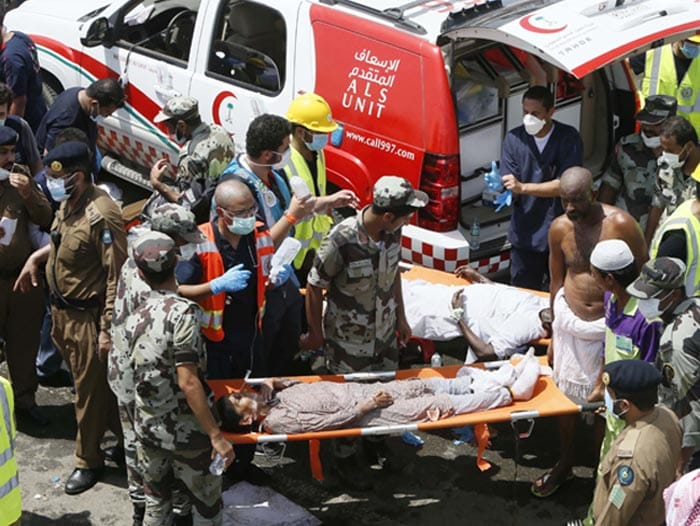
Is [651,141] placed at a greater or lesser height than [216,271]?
lesser

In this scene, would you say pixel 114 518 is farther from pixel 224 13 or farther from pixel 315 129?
pixel 224 13

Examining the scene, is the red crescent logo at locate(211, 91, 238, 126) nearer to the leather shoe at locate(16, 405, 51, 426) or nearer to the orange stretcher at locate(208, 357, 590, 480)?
the leather shoe at locate(16, 405, 51, 426)

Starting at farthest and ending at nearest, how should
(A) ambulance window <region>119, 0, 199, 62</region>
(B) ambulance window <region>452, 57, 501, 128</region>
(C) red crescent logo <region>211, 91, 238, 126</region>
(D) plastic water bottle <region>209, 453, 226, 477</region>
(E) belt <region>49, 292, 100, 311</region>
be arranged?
(A) ambulance window <region>119, 0, 199, 62</region>
(C) red crescent logo <region>211, 91, 238, 126</region>
(B) ambulance window <region>452, 57, 501, 128</region>
(E) belt <region>49, 292, 100, 311</region>
(D) plastic water bottle <region>209, 453, 226, 477</region>

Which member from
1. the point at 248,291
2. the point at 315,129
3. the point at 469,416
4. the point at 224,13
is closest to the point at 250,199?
the point at 248,291

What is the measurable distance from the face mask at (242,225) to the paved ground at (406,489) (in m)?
1.55

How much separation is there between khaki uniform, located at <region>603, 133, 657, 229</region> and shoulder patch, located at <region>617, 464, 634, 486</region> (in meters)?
3.24

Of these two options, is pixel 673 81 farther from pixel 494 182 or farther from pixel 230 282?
pixel 230 282

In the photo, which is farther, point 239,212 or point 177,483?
point 239,212

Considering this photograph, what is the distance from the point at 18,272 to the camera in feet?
23.1

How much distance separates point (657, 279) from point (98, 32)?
5.39 m

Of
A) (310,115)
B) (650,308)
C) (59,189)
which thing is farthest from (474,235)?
(59,189)

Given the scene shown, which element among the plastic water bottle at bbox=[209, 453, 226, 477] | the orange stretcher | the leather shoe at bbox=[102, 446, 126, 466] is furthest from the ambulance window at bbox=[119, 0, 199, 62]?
the plastic water bottle at bbox=[209, 453, 226, 477]

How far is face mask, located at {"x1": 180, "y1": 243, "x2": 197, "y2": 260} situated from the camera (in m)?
5.85

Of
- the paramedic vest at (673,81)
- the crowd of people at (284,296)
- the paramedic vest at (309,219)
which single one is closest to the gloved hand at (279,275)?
the crowd of people at (284,296)
